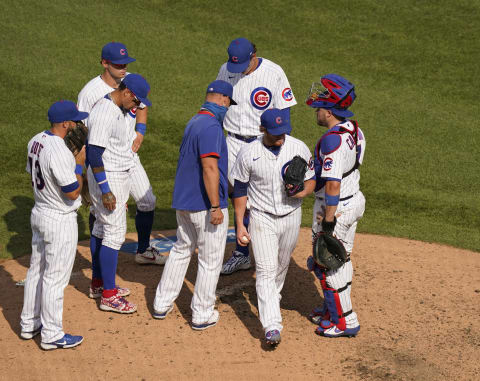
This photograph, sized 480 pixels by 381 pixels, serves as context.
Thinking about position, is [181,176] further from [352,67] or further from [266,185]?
[352,67]

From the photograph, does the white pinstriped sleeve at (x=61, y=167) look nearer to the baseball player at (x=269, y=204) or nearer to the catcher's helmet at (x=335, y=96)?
the baseball player at (x=269, y=204)

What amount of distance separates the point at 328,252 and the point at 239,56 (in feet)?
7.41

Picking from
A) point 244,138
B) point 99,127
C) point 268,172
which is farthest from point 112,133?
point 244,138

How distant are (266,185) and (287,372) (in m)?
1.49

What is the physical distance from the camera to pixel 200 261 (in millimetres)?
6121

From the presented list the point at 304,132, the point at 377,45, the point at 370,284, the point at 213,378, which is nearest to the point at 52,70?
the point at 304,132

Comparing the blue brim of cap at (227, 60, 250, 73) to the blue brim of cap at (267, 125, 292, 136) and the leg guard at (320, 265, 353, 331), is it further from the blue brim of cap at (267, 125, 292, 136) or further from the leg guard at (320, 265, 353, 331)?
the leg guard at (320, 265, 353, 331)

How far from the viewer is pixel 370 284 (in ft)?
23.4

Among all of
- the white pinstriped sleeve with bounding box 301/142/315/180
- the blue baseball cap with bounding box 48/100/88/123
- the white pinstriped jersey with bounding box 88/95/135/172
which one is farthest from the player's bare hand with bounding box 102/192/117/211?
the white pinstriped sleeve with bounding box 301/142/315/180

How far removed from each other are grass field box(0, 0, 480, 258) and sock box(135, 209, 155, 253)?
143cm

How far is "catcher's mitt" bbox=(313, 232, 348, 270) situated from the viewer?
587 cm

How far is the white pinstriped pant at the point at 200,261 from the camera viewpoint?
5984 millimetres

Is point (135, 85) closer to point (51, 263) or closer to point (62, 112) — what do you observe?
point (62, 112)

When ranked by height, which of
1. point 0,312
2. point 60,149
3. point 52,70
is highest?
point 60,149
